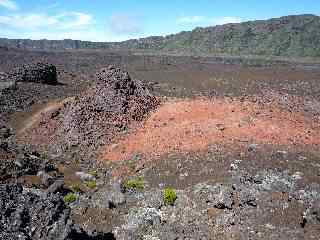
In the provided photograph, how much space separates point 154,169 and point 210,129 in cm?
524

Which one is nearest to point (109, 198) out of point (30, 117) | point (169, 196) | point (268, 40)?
point (169, 196)

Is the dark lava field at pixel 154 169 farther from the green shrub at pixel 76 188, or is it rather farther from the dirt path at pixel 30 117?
the dirt path at pixel 30 117

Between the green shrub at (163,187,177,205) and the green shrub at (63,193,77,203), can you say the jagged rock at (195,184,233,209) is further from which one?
the green shrub at (63,193,77,203)

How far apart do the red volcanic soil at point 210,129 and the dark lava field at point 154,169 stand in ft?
0.25

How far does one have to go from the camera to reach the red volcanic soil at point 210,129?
30203mm

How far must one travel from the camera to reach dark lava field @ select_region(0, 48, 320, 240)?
21.3 metres

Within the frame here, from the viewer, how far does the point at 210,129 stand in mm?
31594

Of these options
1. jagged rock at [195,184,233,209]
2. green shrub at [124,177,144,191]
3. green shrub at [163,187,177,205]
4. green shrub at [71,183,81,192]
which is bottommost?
green shrub at [71,183,81,192]

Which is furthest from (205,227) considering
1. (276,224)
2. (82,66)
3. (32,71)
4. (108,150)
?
(82,66)

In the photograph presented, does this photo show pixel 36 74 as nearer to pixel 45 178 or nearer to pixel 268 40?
pixel 45 178

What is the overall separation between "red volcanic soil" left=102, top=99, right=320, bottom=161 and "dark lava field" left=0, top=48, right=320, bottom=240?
8 cm

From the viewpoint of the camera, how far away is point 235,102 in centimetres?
3756

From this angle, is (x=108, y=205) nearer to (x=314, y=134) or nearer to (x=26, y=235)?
(x=26, y=235)

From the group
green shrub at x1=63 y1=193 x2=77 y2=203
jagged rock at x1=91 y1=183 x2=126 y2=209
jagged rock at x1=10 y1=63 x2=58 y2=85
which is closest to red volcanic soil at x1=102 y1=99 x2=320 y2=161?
jagged rock at x1=91 y1=183 x2=126 y2=209
